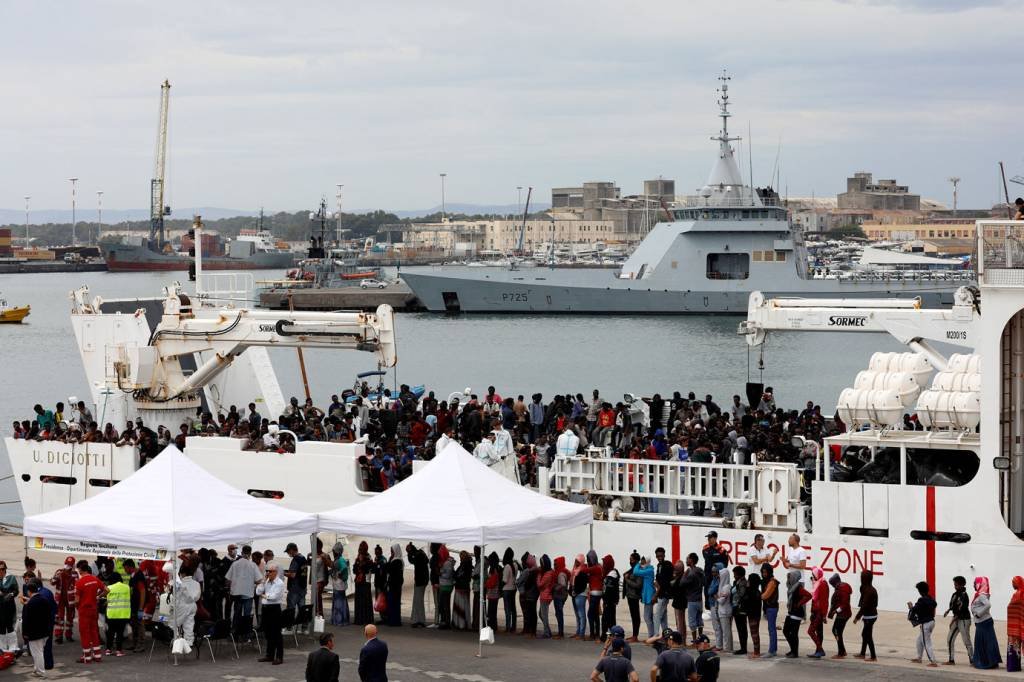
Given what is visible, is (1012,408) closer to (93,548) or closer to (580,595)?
(580,595)

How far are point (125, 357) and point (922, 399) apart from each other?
1302 centimetres

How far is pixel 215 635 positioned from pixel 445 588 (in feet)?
8.34

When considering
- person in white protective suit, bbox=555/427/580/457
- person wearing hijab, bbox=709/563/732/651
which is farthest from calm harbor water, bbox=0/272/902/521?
person wearing hijab, bbox=709/563/732/651

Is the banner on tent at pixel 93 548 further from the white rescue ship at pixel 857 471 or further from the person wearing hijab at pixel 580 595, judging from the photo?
the white rescue ship at pixel 857 471

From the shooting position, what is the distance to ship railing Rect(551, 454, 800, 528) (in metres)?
17.3

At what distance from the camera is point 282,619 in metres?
14.4

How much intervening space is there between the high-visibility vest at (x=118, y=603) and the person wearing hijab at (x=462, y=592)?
3.45m

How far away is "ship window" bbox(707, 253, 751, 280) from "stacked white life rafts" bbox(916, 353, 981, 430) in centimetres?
6262

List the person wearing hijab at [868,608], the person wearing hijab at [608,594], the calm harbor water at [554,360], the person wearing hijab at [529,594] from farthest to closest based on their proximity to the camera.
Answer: the calm harbor water at [554,360] → the person wearing hijab at [529,594] → the person wearing hijab at [608,594] → the person wearing hijab at [868,608]

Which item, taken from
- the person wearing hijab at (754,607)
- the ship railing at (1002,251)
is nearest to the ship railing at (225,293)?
the person wearing hijab at (754,607)

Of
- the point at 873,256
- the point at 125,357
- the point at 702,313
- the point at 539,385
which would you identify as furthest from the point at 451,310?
the point at 125,357

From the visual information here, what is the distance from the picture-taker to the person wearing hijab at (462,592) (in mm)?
15508

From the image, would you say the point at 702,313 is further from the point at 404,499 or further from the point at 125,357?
the point at 404,499

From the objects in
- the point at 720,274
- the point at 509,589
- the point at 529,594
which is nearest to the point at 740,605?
the point at 529,594
